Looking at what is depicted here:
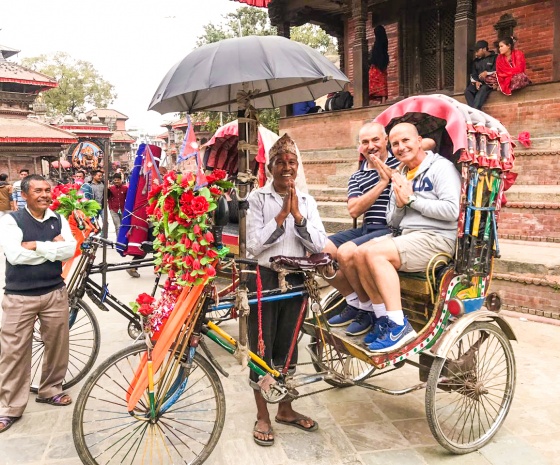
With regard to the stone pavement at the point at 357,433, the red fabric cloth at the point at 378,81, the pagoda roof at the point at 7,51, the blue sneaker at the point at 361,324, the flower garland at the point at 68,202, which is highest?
the pagoda roof at the point at 7,51

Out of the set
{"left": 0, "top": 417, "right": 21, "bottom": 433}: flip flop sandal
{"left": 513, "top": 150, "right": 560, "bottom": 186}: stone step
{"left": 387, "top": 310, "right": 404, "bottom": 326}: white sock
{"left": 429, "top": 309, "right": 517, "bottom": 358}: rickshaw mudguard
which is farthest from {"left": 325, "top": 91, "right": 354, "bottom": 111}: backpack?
{"left": 0, "top": 417, "right": 21, "bottom": 433}: flip flop sandal

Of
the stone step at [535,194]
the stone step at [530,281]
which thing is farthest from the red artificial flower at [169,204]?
the stone step at [535,194]

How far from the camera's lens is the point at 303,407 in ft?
13.3

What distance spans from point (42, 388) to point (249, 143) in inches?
108

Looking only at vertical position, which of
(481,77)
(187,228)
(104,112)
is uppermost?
(104,112)

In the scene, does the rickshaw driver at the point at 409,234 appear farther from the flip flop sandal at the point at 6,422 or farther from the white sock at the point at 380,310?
the flip flop sandal at the point at 6,422

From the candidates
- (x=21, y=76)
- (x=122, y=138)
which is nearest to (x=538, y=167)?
(x=21, y=76)

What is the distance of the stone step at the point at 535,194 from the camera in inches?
282

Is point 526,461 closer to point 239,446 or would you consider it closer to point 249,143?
point 239,446

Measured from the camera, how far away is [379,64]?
12.8 m

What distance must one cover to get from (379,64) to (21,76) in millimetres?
24250

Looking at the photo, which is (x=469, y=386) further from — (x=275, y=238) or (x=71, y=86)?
(x=71, y=86)

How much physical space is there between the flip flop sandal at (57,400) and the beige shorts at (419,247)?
2.94 metres

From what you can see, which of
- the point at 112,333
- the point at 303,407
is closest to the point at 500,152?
the point at 303,407
